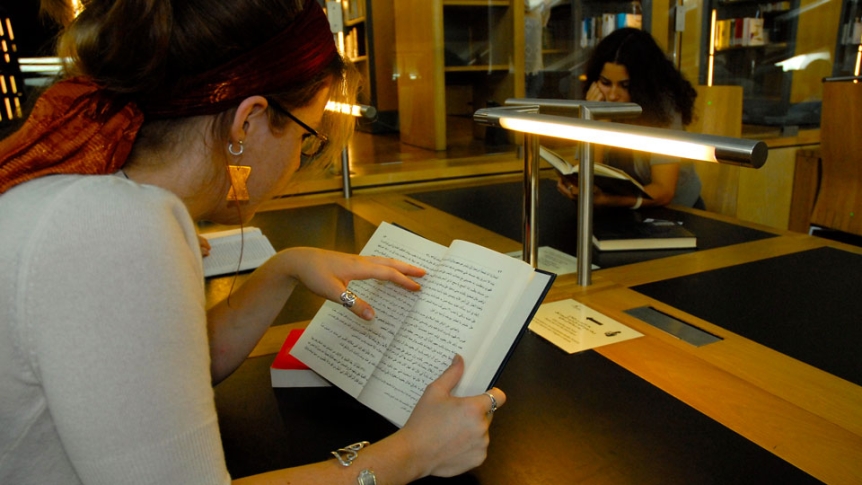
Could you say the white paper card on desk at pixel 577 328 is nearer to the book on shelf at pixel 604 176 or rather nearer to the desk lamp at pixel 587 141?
the desk lamp at pixel 587 141

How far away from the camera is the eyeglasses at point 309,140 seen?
2.49ft

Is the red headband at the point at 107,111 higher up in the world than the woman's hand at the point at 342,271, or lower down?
higher up

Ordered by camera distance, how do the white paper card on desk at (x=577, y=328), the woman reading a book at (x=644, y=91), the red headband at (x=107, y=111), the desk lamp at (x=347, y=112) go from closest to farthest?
the red headband at (x=107, y=111) → the desk lamp at (x=347, y=112) → the white paper card on desk at (x=577, y=328) → the woman reading a book at (x=644, y=91)

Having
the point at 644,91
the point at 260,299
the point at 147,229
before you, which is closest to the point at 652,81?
the point at 644,91

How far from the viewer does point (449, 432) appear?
75 centimetres

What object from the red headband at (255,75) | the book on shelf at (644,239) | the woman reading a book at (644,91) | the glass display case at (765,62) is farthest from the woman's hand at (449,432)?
the glass display case at (765,62)

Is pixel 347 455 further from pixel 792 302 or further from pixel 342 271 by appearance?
pixel 792 302

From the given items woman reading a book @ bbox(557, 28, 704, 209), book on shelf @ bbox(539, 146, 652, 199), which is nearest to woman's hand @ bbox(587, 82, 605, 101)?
woman reading a book @ bbox(557, 28, 704, 209)

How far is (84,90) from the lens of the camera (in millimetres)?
680

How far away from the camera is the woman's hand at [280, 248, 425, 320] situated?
920 mm

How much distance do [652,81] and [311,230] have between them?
4.44ft

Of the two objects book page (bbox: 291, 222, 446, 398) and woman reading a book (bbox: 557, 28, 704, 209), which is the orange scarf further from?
woman reading a book (bbox: 557, 28, 704, 209)

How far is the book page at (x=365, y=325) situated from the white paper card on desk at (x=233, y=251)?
25.2 inches

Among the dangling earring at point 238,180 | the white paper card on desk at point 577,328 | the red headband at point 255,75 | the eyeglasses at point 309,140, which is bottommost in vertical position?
the white paper card on desk at point 577,328
